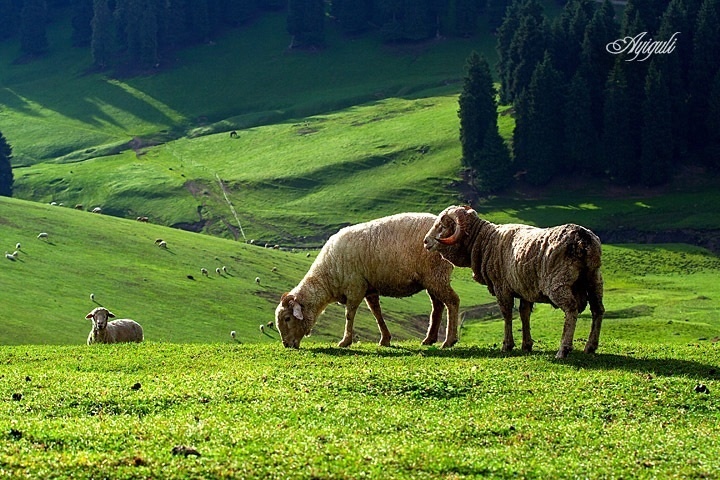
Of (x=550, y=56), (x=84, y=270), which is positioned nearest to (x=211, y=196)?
(x=550, y=56)

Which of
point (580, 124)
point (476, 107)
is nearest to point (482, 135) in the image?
point (476, 107)

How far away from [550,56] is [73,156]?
6267cm

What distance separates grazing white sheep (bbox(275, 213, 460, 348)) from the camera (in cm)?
2948

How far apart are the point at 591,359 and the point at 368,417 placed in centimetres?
766

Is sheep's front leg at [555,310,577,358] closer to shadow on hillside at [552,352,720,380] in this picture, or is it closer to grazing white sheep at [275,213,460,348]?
shadow on hillside at [552,352,720,380]

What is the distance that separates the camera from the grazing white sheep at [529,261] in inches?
949

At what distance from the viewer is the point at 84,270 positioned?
57.1 metres

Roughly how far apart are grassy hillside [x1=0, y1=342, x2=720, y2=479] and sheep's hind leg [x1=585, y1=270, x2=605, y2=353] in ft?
1.69

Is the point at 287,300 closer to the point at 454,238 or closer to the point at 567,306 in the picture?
the point at 454,238

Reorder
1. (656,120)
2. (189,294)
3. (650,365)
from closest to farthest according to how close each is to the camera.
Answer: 1. (650,365)
2. (189,294)
3. (656,120)

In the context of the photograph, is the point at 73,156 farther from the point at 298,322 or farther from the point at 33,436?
the point at 33,436

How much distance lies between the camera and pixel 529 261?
82.7 ft

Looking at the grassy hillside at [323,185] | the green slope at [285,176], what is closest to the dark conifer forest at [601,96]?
the grassy hillside at [323,185]

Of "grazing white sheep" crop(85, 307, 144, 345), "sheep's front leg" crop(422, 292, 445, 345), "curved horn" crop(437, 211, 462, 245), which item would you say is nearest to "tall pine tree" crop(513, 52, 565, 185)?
"grazing white sheep" crop(85, 307, 144, 345)
